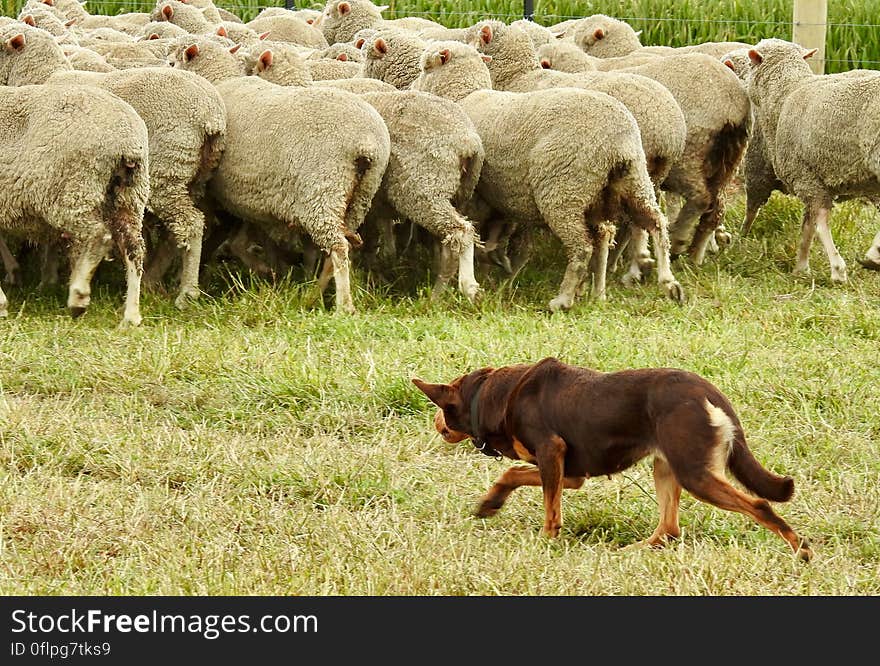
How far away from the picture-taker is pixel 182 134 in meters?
7.48

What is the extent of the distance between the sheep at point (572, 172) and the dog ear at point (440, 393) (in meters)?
3.39

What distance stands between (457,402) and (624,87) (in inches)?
177

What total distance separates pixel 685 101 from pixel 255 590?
5876 mm

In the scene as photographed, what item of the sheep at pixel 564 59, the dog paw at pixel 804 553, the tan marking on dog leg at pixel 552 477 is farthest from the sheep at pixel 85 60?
the dog paw at pixel 804 553

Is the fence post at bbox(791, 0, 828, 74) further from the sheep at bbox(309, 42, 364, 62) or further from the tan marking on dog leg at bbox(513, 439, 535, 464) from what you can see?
the tan marking on dog leg at bbox(513, 439, 535, 464)

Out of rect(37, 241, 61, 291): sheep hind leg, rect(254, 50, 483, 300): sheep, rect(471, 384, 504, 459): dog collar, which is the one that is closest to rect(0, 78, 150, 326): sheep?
rect(37, 241, 61, 291): sheep hind leg

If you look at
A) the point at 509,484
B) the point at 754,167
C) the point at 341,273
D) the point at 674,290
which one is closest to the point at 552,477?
the point at 509,484

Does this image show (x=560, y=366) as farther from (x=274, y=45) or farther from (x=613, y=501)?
(x=274, y=45)

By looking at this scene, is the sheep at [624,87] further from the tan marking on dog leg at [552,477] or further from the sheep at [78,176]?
the tan marking on dog leg at [552,477]

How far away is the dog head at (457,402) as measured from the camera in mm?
4281

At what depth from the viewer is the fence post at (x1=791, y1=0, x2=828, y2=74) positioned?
38.3 feet

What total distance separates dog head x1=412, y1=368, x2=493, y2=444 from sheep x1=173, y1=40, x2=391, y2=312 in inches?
119

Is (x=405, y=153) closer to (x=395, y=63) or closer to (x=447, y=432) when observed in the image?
(x=395, y=63)

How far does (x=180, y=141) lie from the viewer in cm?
747
